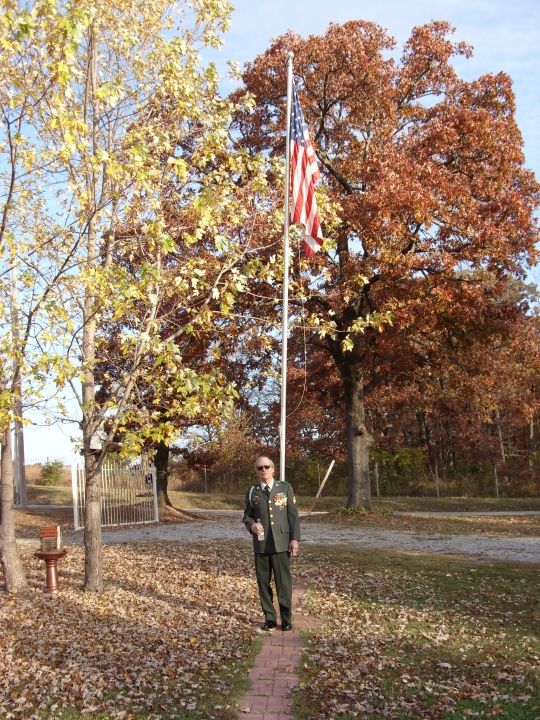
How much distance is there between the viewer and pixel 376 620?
8.36 m

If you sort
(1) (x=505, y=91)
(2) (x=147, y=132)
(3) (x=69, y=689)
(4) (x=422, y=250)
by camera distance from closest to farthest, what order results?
(3) (x=69, y=689)
(2) (x=147, y=132)
(4) (x=422, y=250)
(1) (x=505, y=91)

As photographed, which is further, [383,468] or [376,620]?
[383,468]

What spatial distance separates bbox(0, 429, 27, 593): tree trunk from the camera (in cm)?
1031

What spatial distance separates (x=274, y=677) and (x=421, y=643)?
178 centimetres

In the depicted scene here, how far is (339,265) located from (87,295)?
11.6 meters

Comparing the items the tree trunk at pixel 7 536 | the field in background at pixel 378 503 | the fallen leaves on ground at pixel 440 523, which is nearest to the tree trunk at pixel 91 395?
the tree trunk at pixel 7 536

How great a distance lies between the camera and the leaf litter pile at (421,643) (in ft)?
18.2

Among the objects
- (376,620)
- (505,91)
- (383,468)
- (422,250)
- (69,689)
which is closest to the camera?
(69,689)

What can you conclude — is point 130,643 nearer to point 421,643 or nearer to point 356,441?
point 421,643

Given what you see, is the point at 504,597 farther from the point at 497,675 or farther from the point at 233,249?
the point at 233,249

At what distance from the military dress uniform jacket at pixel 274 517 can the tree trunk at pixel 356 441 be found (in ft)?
45.2

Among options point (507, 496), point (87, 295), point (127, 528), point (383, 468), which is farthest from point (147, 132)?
point (383, 468)

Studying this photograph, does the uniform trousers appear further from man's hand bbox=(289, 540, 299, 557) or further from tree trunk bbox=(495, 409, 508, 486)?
tree trunk bbox=(495, 409, 508, 486)

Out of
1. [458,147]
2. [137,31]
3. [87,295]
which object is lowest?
[87,295]
